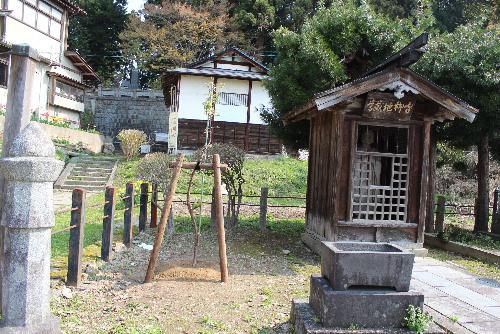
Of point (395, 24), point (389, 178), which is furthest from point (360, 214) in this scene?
point (395, 24)

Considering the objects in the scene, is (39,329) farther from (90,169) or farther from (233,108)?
(233,108)

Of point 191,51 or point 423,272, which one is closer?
point 423,272

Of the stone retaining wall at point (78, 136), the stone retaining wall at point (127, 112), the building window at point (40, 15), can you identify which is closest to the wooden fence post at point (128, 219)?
the stone retaining wall at point (78, 136)

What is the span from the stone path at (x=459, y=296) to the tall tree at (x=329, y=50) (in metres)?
5.01

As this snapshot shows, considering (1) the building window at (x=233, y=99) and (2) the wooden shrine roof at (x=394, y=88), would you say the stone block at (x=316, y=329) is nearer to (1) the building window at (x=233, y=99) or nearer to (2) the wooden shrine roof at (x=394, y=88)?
(2) the wooden shrine roof at (x=394, y=88)

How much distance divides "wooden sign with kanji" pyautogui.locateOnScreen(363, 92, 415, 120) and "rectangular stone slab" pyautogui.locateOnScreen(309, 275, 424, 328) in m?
4.75

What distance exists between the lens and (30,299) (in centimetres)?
374

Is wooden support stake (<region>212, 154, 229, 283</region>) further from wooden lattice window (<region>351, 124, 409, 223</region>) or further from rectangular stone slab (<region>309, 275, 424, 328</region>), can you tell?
wooden lattice window (<region>351, 124, 409, 223</region>)

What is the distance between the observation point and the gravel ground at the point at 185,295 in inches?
207

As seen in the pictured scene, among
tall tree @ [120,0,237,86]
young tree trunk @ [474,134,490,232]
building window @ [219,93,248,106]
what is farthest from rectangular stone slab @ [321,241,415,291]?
tall tree @ [120,0,237,86]

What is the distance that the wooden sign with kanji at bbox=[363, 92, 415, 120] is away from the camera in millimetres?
8797

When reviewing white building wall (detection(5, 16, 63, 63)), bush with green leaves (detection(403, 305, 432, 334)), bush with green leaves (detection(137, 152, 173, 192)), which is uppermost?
white building wall (detection(5, 16, 63, 63))

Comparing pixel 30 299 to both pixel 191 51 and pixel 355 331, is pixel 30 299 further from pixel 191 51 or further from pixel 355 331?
pixel 191 51

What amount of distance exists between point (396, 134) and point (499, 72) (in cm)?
305
